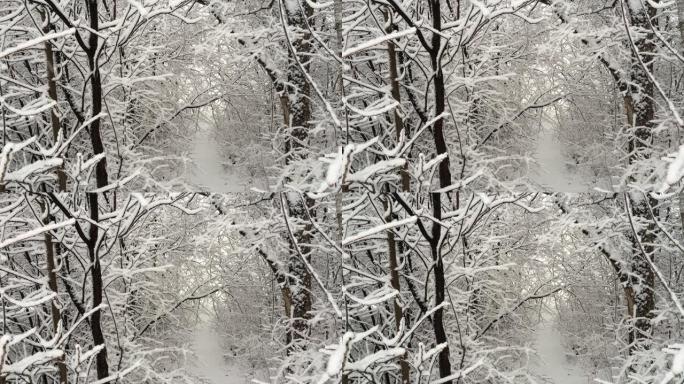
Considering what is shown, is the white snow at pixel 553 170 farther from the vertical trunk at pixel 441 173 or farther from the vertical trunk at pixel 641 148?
the vertical trunk at pixel 441 173

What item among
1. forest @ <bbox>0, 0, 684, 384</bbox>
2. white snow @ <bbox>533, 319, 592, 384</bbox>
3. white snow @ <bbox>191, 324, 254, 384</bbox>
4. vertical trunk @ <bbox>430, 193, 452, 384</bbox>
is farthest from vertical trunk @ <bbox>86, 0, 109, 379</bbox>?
white snow @ <bbox>533, 319, 592, 384</bbox>

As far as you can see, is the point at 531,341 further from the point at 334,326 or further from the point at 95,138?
the point at 95,138

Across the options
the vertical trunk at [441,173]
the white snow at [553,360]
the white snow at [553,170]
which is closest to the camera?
the vertical trunk at [441,173]

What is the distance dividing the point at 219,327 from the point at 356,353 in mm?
2245

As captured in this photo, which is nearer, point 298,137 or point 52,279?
point 52,279

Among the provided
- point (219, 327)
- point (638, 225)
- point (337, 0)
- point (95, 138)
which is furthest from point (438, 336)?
point (219, 327)

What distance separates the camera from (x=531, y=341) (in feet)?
26.8

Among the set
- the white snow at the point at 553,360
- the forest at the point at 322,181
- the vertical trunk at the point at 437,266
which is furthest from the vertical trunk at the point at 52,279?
the white snow at the point at 553,360

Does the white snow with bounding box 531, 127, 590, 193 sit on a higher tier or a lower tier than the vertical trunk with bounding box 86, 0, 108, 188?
lower

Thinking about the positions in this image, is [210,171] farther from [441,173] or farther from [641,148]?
[641,148]

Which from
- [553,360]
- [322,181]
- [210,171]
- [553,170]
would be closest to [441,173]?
[322,181]

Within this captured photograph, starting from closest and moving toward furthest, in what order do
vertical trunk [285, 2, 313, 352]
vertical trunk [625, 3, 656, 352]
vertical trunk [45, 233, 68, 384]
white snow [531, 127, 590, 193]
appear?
vertical trunk [45, 233, 68, 384]
vertical trunk [285, 2, 313, 352]
vertical trunk [625, 3, 656, 352]
white snow [531, 127, 590, 193]

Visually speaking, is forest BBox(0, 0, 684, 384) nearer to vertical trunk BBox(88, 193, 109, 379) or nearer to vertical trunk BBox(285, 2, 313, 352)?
vertical trunk BBox(285, 2, 313, 352)

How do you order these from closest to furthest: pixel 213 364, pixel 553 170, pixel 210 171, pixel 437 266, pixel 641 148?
1. pixel 437 266
2. pixel 641 148
3. pixel 210 171
4. pixel 213 364
5. pixel 553 170
